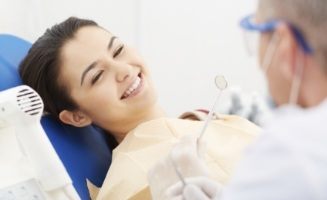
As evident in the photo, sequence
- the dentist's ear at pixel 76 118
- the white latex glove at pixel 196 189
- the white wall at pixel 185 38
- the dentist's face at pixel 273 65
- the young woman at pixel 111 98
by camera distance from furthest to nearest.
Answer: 1. the white wall at pixel 185 38
2. the dentist's ear at pixel 76 118
3. the young woman at pixel 111 98
4. the white latex glove at pixel 196 189
5. the dentist's face at pixel 273 65

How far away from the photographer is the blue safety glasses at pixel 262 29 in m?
0.68

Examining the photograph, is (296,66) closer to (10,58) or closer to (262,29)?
(262,29)

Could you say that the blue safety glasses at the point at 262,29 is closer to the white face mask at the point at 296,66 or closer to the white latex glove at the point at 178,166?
the white face mask at the point at 296,66

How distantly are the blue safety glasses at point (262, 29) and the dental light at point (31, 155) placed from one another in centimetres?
66

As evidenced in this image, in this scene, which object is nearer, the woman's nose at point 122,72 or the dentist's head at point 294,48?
the dentist's head at point 294,48

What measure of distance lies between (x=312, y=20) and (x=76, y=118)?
3.38 feet

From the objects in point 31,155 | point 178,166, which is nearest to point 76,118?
point 31,155

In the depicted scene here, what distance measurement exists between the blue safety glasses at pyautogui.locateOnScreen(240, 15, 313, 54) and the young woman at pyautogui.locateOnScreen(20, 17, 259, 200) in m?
0.63

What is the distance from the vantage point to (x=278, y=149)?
0.62 meters

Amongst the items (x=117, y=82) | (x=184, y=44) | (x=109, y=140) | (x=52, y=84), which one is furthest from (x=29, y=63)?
(x=184, y=44)

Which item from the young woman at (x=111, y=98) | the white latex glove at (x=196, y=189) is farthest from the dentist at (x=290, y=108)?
the young woman at (x=111, y=98)

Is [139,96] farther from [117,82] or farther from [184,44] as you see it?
[184,44]

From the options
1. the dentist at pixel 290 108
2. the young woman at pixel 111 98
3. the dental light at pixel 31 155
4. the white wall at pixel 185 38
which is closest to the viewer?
the dentist at pixel 290 108

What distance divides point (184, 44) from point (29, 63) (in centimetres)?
103
